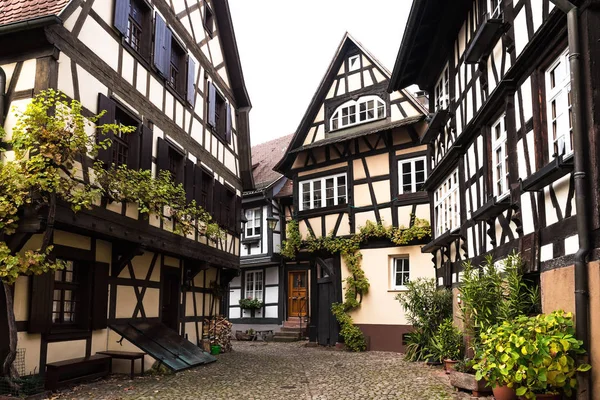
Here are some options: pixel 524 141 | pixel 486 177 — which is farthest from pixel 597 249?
pixel 486 177

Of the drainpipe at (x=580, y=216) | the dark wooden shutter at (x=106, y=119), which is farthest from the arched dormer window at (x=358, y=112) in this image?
the drainpipe at (x=580, y=216)

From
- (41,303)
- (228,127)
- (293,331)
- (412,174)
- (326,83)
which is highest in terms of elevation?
(326,83)

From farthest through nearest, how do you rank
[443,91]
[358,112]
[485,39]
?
[358,112], [443,91], [485,39]

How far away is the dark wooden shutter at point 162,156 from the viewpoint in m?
11.6

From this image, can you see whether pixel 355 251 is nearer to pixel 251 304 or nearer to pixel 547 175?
pixel 251 304

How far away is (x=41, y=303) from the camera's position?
8.28m

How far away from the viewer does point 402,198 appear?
55.2 feet

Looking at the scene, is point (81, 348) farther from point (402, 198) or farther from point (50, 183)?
point (402, 198)

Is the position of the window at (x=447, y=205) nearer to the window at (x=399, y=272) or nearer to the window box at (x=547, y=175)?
the window at (x=399, y=272)

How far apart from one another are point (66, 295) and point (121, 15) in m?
5.12

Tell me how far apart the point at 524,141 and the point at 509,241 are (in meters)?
1.52

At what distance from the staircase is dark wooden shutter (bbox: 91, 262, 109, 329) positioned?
1139cm

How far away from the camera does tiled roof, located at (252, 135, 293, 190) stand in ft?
78.7

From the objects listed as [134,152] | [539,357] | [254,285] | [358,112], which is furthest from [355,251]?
[539,357]
